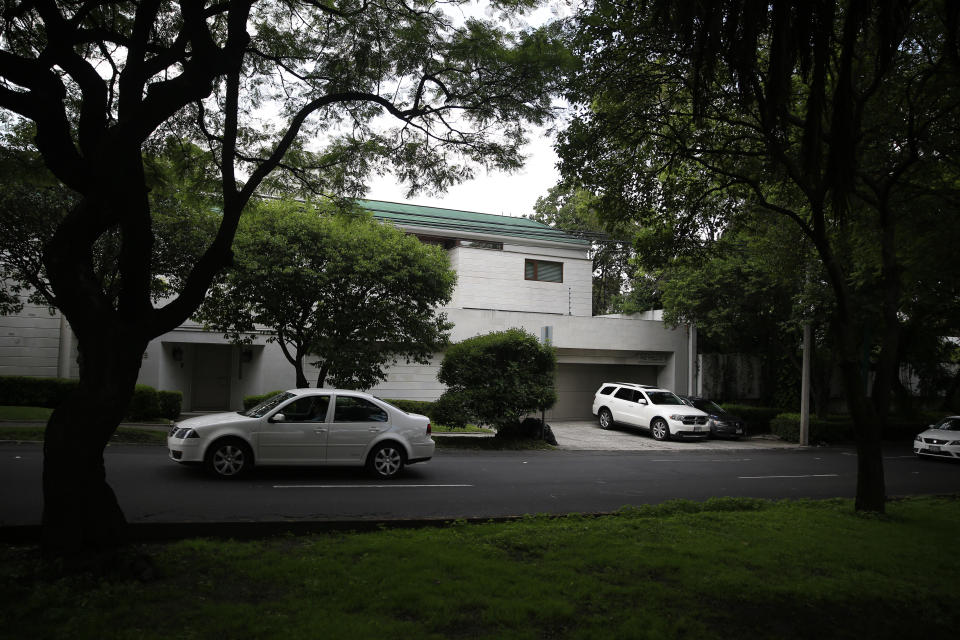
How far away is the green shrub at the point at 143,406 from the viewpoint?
59.8 feet

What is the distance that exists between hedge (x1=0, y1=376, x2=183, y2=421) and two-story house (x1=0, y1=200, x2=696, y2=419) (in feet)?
5.87

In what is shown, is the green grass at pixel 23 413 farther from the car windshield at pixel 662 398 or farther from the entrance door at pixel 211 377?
the car windshield at pixel 662 398

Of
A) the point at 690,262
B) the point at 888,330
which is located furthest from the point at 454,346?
the point at 888,330

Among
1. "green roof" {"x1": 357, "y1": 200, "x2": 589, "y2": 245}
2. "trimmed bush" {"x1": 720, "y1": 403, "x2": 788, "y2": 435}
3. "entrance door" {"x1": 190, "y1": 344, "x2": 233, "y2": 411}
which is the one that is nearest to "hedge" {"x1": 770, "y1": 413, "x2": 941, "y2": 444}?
"trimmed bush" {"x1": 720, "y1": 403, "x2": 788, "y2": 435}

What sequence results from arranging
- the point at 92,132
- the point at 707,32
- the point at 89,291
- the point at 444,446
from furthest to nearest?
the point at 444,446, the point at 92,132, the point at 89,291, the point at 707,32

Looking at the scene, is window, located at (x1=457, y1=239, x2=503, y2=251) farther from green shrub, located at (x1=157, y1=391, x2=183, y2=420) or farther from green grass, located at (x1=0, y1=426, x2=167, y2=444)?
green grass, located at (x1=0, y1=426, x2=167, y2=444)

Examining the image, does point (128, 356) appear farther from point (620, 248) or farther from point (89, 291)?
point (620, 248)

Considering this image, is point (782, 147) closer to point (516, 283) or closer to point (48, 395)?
point (48, 395)

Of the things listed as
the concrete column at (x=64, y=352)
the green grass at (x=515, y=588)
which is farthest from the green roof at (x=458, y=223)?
the green grass at (x=515, y=588)

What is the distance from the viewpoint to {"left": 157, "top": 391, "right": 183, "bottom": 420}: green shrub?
62.6 ft

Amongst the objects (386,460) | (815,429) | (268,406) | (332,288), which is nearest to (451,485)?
(386,460)

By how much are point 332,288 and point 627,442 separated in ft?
35.3

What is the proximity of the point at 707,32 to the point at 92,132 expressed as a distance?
211 inches

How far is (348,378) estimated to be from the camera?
57.8 feet
